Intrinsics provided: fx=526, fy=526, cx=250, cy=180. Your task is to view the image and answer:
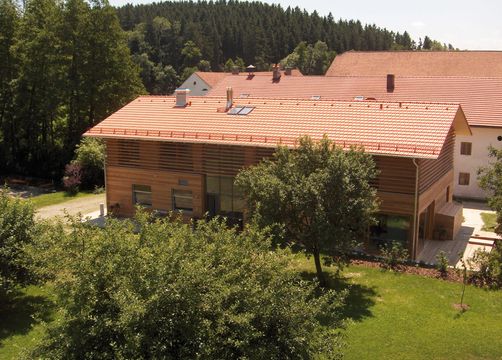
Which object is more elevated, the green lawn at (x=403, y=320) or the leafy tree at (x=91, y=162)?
the leafy tree at (x=91, y=162)

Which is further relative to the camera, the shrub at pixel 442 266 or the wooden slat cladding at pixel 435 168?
the wooden slat cladding at pixel 435 168

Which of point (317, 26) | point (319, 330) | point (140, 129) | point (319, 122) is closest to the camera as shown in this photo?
point (319, 330)

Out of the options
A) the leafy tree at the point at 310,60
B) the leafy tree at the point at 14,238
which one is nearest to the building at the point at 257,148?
the leafy tree at the point at 14,238

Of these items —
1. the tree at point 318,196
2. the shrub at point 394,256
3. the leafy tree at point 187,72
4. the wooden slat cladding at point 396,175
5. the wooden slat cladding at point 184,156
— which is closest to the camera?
the tree at point 318,196

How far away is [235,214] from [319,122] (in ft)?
19.1

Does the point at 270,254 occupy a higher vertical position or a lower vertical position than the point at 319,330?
higher

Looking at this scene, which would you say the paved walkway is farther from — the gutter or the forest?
the forest

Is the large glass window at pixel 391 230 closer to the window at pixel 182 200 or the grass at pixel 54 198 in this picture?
the window at pixel 182 200

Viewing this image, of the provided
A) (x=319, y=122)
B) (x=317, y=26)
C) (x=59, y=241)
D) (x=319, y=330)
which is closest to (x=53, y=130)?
(x=319, y=122)

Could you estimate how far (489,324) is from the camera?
15.5m

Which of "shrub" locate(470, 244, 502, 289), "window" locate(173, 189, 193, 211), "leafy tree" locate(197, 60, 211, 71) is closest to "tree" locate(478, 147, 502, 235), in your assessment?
"shrub" locate(470, 244, 502, 289)

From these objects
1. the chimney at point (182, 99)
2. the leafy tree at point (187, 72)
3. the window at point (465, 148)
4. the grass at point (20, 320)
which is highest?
the leafy tree at point (187, 72)

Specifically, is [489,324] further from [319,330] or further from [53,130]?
[53,130]

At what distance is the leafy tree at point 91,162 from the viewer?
35.6 metres
